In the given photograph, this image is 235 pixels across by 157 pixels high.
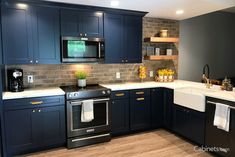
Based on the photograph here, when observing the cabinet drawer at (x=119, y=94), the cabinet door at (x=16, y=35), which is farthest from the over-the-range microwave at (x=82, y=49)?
the cabinet drawer at (x=119, y=94)

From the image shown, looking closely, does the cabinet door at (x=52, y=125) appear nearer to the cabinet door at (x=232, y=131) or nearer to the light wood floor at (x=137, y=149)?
the light wood floor at (x=137, y=149)

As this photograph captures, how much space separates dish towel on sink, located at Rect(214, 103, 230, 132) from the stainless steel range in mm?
1651

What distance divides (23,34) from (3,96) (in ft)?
3.19

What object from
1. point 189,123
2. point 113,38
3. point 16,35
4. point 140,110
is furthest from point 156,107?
point 16,35

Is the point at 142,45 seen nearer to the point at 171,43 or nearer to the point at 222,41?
the point at 171,43

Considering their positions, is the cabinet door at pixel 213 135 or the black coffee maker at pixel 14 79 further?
the black coffee maker at pixel 14 79

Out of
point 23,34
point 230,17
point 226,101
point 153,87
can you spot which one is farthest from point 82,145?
point 230,17

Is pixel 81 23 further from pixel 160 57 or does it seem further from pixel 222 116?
pixel 222 116

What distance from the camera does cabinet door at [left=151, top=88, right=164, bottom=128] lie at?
3.68 metres

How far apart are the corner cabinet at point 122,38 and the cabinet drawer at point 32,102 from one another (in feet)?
3.82

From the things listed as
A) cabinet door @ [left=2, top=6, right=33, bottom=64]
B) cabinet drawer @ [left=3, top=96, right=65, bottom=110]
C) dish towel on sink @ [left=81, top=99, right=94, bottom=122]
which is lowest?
dish towel on sink @ [left=81, top=99, right=94, bottom=122]

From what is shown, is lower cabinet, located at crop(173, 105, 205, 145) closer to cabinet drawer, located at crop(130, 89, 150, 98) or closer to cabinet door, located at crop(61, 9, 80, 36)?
cabinet drawer, located at crop(130, 89, 150, 98)

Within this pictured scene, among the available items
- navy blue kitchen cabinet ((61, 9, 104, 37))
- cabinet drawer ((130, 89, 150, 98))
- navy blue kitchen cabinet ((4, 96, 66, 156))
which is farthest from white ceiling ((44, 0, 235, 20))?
navy blue kitchen cabinet ((4, 96, 66, 156))

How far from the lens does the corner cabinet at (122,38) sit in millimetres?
3518
